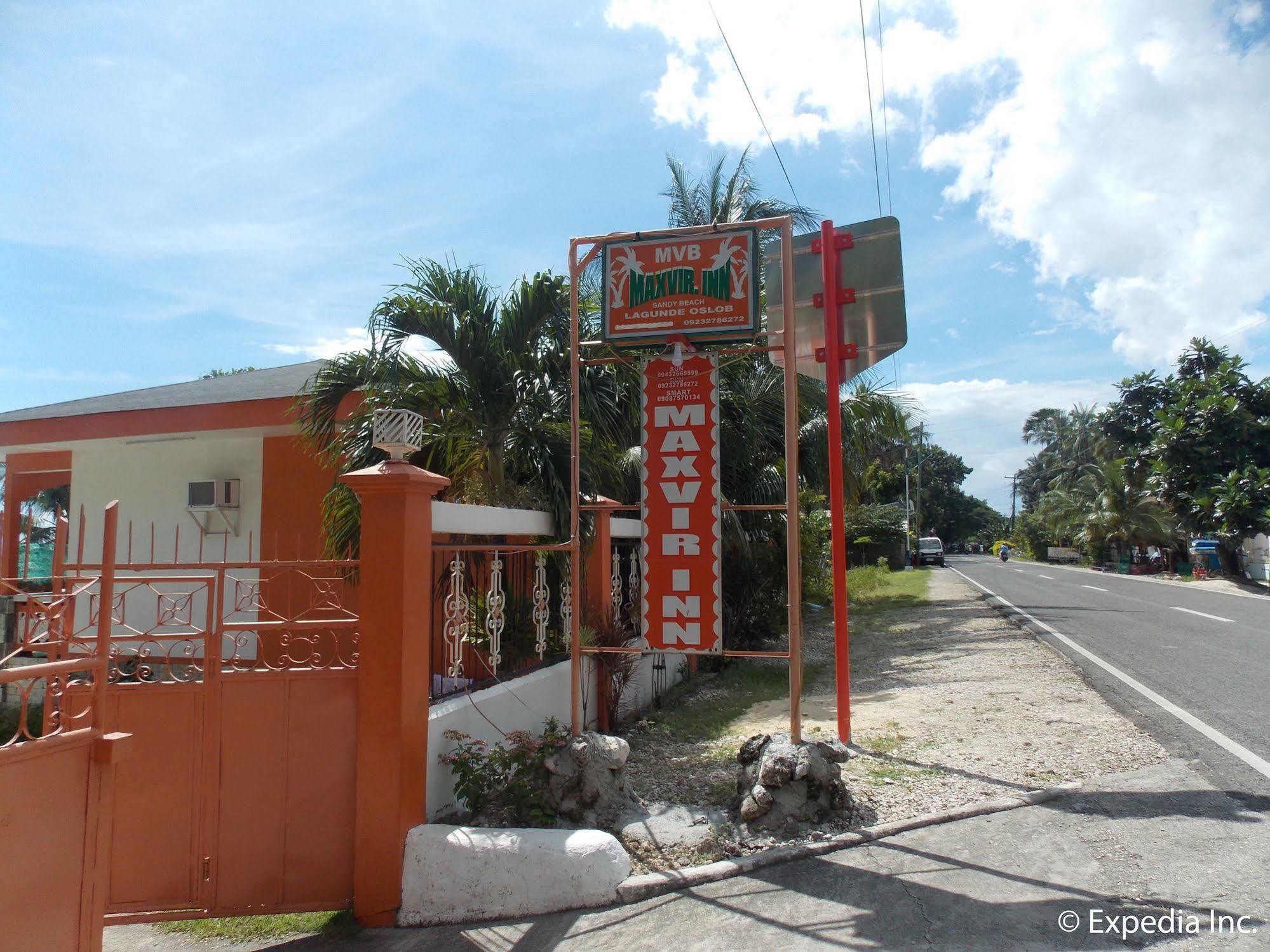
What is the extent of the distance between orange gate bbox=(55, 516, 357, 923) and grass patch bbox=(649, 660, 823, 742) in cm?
311

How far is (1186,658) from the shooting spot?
960cm

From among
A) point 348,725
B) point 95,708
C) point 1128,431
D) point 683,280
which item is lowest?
point 348,725

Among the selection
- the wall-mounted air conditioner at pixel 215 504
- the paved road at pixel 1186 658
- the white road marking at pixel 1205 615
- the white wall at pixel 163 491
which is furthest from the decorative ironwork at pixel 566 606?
the white road marking at pixel 1205 615

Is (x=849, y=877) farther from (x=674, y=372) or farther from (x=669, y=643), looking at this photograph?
(x=674, y=372)

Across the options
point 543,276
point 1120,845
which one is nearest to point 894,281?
point 543,276

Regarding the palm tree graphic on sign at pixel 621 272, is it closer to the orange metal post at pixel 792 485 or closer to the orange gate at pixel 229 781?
the orange metal post at pixel 792 485

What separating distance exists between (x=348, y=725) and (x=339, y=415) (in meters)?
5.31

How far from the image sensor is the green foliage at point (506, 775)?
4266 millimetres

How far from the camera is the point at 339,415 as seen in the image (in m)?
8.77

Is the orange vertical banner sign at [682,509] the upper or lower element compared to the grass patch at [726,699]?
upper

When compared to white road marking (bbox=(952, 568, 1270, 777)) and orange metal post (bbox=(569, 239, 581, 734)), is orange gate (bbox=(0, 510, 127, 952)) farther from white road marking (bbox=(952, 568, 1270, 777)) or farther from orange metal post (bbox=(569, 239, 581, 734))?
white road marking (bbox=(952, 568, 1270, 777))

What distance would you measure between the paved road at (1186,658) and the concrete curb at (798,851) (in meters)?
1.28

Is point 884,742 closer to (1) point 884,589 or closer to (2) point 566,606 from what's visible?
(2) point 566,606

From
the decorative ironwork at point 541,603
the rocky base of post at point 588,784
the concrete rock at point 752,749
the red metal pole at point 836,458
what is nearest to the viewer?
the rocky base of post at point 588,784
